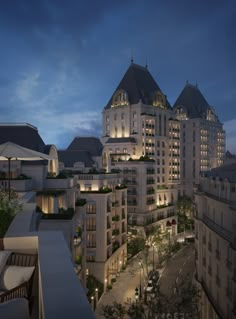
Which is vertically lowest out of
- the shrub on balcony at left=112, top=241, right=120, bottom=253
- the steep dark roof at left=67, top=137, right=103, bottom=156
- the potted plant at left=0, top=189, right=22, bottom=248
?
the shrub on balcony at left=112, top=241, right=120, bottom=253

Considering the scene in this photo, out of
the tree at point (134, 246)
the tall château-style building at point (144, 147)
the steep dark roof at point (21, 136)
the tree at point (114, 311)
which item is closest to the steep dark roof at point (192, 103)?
the tall château-style building at point (144, 147)

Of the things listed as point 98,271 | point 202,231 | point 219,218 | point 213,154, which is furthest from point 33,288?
point 213,154

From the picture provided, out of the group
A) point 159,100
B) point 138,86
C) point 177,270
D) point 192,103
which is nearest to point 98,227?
point 177,270

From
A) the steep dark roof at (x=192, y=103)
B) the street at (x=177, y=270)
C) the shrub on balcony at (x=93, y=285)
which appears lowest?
the street at (x=177, y=270)

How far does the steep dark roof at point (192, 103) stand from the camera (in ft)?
344

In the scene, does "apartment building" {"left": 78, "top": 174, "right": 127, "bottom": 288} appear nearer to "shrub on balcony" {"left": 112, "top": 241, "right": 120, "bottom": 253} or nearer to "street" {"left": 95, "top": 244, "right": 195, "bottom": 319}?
"shrub on balcony" {"left": 112, "top": 241, "right": 120, "bottom": 253}

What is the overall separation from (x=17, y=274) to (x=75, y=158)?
1961 inches

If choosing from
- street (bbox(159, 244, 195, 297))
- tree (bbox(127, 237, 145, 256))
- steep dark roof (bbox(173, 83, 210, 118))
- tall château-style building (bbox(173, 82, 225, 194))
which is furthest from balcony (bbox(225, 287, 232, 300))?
steep dark roof (bbox(173, 83, 210, 118))

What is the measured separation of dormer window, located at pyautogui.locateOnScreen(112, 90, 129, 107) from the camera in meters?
82.3

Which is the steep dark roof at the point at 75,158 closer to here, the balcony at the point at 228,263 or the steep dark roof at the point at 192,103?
the balcony at the point at 228,263

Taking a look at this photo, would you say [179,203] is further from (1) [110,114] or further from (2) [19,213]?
(2) [19,213]

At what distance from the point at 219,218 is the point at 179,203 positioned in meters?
52.5

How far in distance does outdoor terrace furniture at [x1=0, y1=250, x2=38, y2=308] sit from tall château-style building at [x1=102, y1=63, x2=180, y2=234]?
6306cm

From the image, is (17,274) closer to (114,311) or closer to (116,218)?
(114,311)
